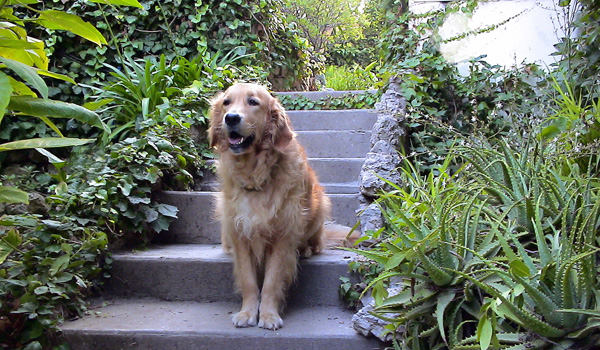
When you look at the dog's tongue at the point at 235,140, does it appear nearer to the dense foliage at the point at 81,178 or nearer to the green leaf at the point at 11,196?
the dense foliage at the point at 81,178

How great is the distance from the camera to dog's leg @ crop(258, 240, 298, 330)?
2.95m

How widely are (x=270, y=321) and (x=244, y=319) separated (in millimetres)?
149

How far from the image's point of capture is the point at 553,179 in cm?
247

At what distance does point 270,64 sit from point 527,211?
5780 millimetres

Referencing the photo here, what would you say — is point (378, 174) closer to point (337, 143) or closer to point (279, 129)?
point (279, 129)

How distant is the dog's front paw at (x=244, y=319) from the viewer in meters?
2.87

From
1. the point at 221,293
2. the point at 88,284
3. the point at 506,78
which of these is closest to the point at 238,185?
the point at 221,293

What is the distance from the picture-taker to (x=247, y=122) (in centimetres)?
308

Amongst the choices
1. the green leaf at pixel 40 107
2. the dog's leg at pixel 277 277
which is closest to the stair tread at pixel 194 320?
the dog's leg at pixel 277 277

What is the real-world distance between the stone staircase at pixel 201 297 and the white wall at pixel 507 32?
1712 millimetres

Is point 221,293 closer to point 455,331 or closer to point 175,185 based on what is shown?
point 175,185

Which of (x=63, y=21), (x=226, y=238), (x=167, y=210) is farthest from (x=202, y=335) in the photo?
(x=63, y=21)

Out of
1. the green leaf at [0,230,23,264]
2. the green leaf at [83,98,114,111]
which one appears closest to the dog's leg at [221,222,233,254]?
the green leaf at [83,98,114,111]

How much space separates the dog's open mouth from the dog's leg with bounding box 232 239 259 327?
55cm
